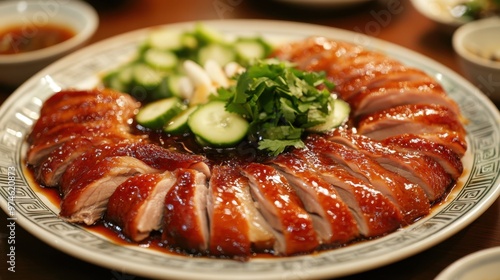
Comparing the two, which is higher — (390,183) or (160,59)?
(160,59)

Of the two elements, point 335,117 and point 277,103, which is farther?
point 335,117

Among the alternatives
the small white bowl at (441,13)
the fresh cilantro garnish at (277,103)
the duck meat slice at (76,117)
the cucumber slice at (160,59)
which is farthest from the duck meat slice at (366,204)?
the small white bowl at (441,13)

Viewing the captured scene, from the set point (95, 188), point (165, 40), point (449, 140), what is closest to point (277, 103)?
point (449, 140)

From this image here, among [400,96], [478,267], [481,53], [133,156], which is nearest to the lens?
[478,267]

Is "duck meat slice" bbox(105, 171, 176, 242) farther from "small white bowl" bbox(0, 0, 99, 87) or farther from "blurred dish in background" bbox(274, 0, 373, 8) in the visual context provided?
"blurred dish in background" bbox(274, 0, 373, 8)

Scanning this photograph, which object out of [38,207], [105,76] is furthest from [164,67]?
[38,207]

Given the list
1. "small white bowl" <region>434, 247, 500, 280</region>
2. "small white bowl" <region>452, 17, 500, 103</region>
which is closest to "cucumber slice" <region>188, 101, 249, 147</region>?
"small white bowl" <region>434, 247, 500, 280</region>

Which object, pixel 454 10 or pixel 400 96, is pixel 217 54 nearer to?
pixel 400 96
